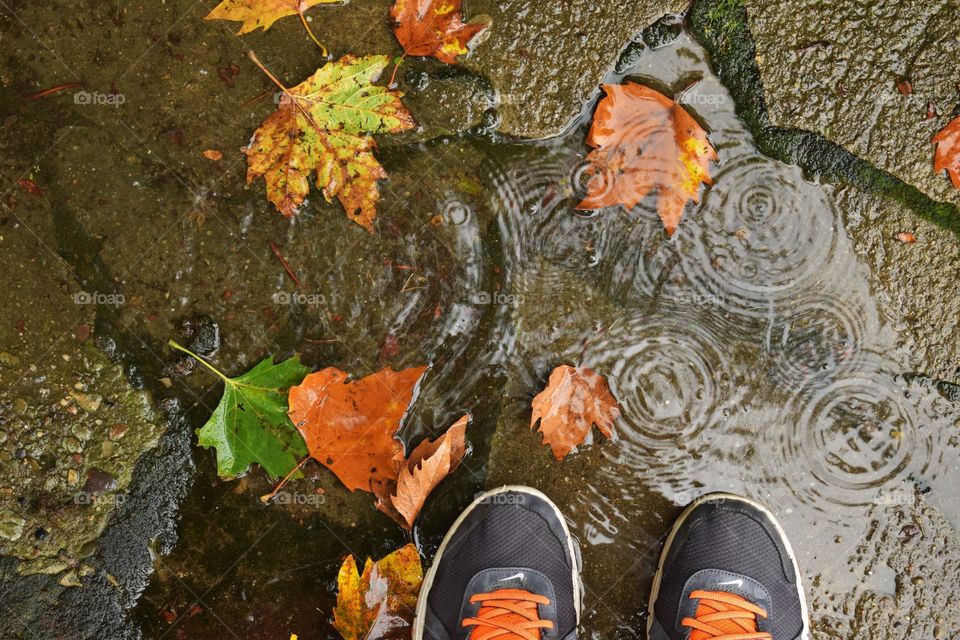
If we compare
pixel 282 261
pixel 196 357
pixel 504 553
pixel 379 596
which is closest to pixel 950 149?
pixel 504 553

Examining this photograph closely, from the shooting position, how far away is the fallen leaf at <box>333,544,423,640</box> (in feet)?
7.80

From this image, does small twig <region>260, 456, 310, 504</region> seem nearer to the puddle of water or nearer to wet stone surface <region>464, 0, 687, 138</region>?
the puddle of water

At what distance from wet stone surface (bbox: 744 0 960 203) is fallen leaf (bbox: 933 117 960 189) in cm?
2

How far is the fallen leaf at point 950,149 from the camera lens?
2312mm

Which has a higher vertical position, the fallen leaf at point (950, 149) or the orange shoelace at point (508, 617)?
the fallen leaf at point (950, 149)

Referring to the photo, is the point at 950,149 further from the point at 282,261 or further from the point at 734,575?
the point at 282,261

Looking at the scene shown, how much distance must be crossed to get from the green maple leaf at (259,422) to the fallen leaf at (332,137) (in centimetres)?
65

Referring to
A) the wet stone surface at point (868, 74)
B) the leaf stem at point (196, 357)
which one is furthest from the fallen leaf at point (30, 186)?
the wet stone surface at point (868, 74)

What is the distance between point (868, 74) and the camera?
2.31 metres

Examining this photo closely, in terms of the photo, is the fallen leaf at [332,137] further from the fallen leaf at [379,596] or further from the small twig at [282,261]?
the fallen leaf at [379,596]

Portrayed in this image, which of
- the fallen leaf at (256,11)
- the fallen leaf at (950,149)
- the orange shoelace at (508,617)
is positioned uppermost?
the fallen leaf at (950,149)

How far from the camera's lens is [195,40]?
7.61ft

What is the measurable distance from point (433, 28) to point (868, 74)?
172 centimetres

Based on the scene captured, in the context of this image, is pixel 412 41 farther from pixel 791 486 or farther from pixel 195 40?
pixel 791 486
